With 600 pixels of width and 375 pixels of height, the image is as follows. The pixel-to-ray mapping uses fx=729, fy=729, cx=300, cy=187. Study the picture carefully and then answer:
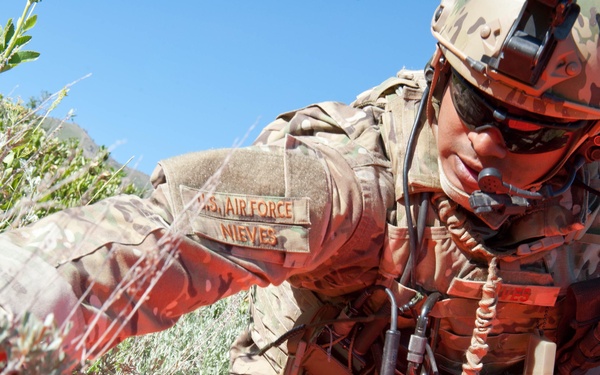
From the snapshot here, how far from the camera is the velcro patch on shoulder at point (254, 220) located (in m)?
2.05

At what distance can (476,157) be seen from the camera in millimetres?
2543

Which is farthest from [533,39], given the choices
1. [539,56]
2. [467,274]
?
[467,274]

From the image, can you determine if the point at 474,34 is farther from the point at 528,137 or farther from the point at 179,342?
the point at 179,342

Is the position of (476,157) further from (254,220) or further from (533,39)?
(254,220)

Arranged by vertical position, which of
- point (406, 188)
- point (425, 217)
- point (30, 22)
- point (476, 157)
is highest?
point (30, 22)

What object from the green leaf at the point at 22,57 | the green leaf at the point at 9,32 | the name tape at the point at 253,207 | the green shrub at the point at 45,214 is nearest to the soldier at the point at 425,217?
the name tape at the point at 253,207

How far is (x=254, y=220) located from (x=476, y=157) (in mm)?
871

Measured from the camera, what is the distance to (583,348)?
2.86 metres

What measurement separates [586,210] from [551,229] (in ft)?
0.64

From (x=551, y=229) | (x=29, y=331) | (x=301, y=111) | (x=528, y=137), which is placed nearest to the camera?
(x=29, y=331)

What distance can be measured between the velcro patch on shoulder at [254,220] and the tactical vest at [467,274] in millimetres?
491

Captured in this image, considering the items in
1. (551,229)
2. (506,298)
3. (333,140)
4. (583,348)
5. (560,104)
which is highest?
(560,104)

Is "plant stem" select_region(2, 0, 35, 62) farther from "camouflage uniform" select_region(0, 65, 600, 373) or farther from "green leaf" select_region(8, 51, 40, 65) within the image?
"camouflage uniform" select_region(0, 65, 600, 373)

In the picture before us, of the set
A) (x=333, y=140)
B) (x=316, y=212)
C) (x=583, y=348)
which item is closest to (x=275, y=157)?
(x=316, y=212)
